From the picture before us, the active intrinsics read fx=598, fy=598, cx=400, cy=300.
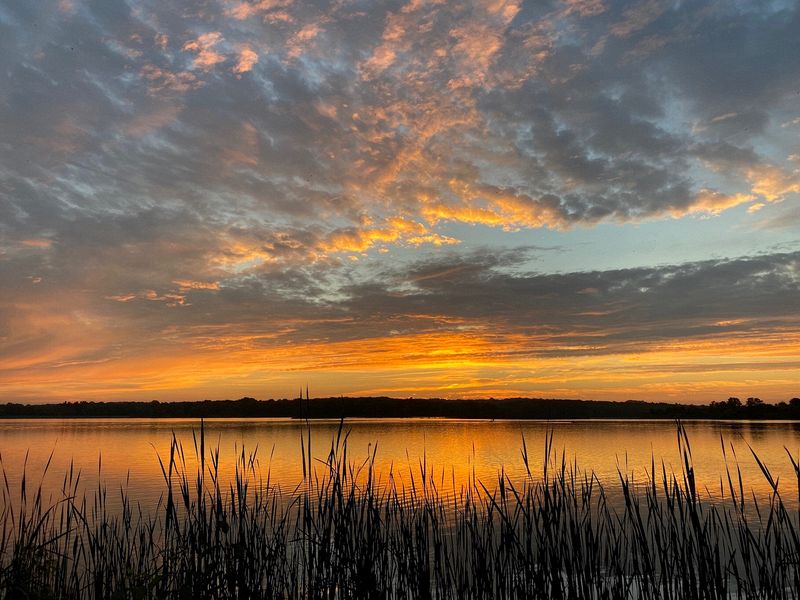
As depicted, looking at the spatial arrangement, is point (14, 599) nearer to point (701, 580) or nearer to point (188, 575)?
point (188, 575)

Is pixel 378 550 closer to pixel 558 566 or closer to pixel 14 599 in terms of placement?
pixel 558 566

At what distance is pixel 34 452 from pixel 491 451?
22.9m

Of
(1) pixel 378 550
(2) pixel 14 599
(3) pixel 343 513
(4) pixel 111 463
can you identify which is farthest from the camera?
(4) pixel 111 463

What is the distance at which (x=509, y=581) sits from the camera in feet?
19.5

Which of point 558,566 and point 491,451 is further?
point 491,451

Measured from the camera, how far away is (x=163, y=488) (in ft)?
55.7

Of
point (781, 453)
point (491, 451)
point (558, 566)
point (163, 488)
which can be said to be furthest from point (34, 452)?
point (781, 453)

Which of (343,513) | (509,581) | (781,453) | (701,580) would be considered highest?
(343,513)

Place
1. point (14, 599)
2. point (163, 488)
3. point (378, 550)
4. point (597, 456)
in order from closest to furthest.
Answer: point (14, 599) → point (378, 550) → point (163, 488) → point (597, 456)

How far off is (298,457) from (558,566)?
23.5m

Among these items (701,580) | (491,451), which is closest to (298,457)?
(491,451)

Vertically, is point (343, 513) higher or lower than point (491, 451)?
higher

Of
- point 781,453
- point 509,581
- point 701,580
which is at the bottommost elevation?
point 781,453

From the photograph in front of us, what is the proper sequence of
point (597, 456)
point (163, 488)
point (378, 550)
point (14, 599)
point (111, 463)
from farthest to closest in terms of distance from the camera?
point (597, 456) < point (111, 463) < point (163, 488) < point (378, 550) < point (14, 599)
